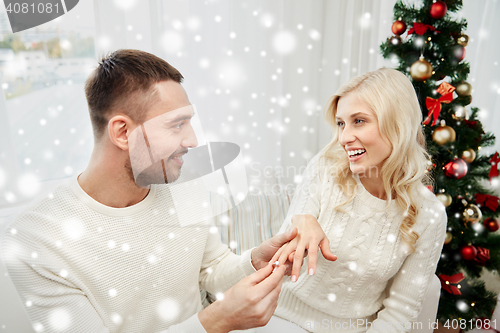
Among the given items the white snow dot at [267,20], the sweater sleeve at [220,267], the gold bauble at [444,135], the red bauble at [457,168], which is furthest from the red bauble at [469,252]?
the white snow dot at [267,20]

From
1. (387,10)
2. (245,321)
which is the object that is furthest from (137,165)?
(387,10)

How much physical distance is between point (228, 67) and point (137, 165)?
3.87 feet

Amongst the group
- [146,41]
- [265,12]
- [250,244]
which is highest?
[265,12]

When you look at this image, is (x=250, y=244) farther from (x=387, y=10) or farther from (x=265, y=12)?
(x=387, y=10)

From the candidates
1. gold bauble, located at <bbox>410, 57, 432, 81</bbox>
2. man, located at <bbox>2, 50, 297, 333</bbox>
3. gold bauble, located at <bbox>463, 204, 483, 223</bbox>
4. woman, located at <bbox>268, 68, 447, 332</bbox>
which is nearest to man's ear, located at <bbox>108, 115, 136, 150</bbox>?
man, located at <bbox>2, 50, 297, 333</bbox>

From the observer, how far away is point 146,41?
1568mm

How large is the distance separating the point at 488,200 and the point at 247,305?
5.44 ft

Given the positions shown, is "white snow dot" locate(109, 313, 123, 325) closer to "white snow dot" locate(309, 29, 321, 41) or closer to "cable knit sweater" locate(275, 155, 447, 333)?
"cable knit sweater" locate(275, 155, 447, 333)

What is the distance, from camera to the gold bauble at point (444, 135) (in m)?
1.52

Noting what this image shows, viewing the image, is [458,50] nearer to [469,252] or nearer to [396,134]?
[396,134]

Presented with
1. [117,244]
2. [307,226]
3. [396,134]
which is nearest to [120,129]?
[117,244]

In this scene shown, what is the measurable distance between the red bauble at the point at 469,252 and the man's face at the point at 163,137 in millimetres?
1637

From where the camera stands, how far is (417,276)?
1188mm

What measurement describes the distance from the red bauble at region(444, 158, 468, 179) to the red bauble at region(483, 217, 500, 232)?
18.3 inches
